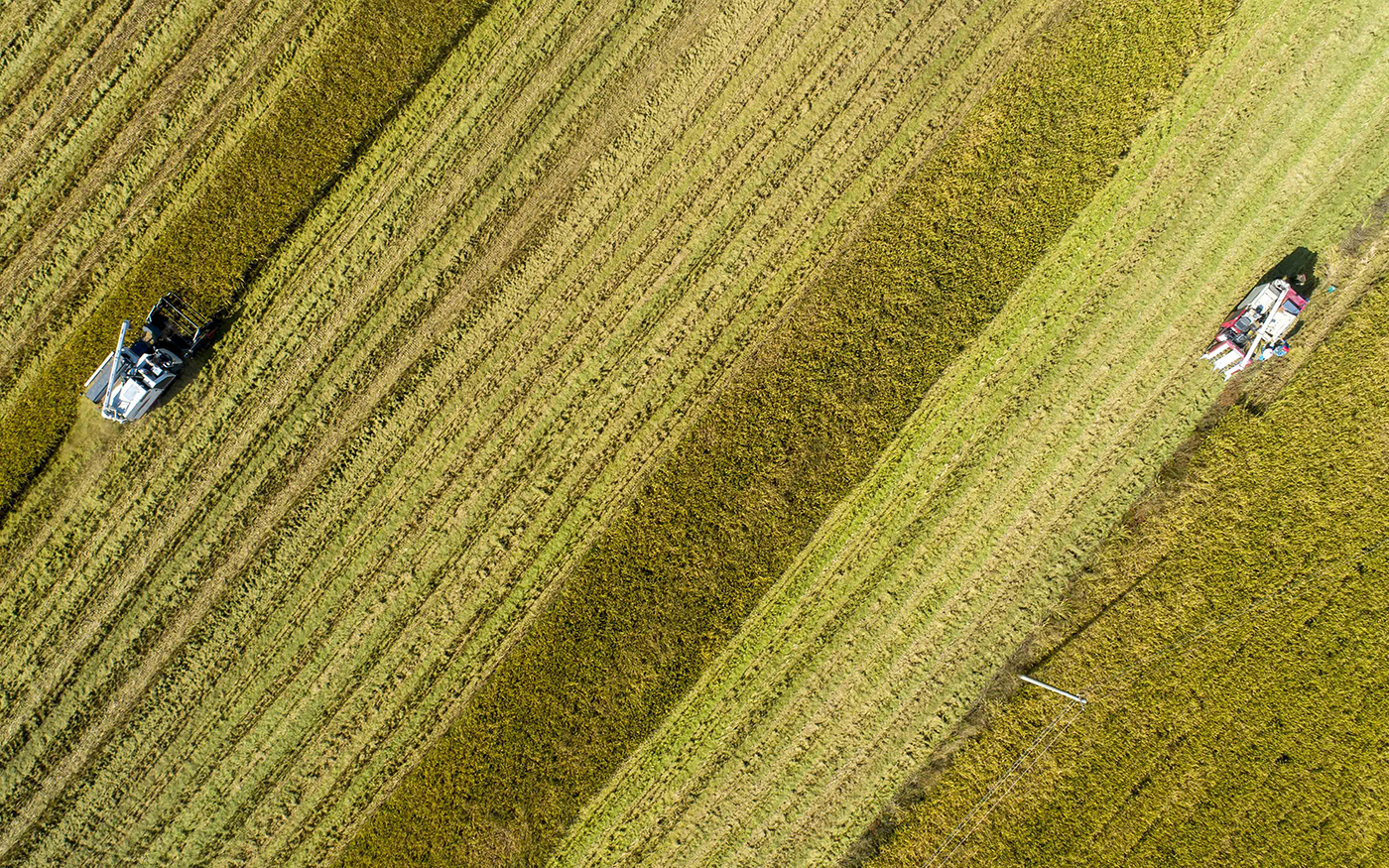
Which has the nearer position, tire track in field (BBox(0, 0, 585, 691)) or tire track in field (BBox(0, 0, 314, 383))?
tire track in field (BBox(0, 0, 585, 691))

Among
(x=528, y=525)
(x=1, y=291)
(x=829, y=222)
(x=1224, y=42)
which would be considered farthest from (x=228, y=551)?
(x=1224, y=42)

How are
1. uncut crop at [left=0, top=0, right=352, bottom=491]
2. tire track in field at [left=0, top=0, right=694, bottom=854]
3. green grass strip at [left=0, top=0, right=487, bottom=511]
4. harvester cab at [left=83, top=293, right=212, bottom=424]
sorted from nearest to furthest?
harvester cab at [left=83, top=293, right=212, bottom=424] → tire track in field at [left=0, top=0, right=694, bottom=854] → green grass strip at [left=0, top=0, right=487, bottom=511] → uncut crop at [left=0, top=0, right=352, bottom=491]

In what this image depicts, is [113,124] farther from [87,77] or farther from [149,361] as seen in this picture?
[149,361]

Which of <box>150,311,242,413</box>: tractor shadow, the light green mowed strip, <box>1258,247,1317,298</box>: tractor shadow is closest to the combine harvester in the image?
<box>1258,247,1317,298</box>: tractor shadow

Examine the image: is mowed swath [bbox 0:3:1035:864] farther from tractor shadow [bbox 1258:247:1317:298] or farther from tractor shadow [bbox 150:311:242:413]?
tractor shadow [bbox 1258:247:1317:298]

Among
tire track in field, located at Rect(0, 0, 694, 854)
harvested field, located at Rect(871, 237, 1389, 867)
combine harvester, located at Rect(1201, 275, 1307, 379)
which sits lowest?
tire track in field, located at Rect(0, 0, 694, 854)

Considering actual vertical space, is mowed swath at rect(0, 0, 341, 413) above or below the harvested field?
below
